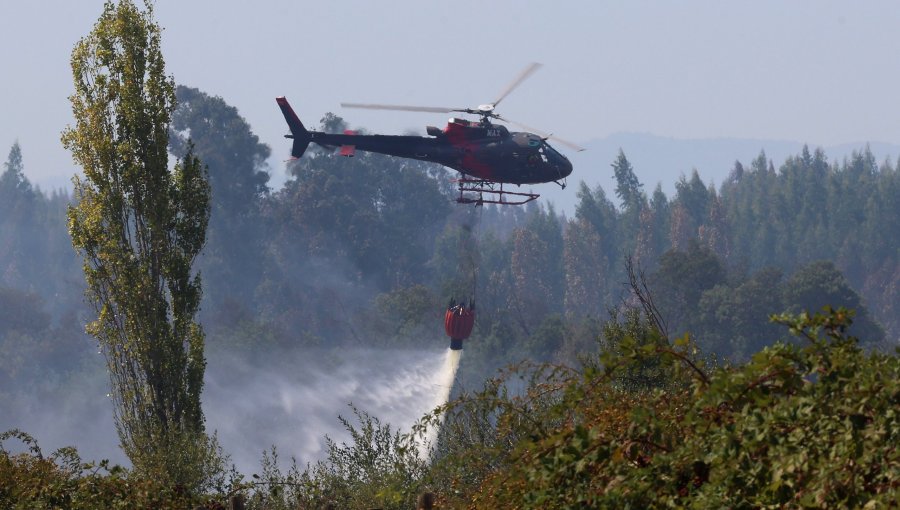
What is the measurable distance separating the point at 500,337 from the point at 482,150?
8312 centimetres

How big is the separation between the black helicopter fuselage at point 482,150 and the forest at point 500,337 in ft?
23.9

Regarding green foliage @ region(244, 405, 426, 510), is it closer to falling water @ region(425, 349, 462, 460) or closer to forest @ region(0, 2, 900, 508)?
forest @ region(0, 2, 900, 508)

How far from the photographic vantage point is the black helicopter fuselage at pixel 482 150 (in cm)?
5259

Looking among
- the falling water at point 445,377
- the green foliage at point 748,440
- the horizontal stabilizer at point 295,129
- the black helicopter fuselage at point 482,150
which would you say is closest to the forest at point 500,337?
the green foliage at point 748,440

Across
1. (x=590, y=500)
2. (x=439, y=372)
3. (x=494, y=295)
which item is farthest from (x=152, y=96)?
(x=494, y=295)

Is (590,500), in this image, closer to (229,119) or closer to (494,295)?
(494,295)

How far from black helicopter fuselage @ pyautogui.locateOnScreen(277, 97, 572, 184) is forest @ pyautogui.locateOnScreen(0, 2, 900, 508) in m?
Answer: 7.29

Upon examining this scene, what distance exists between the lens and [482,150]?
53125 millimetres

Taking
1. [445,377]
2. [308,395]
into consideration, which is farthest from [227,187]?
[445,377]

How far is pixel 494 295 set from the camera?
553 feet

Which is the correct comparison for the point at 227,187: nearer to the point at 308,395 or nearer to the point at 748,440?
the point at 308,395

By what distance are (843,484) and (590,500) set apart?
193 cm

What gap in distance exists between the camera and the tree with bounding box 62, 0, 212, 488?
2781 cm

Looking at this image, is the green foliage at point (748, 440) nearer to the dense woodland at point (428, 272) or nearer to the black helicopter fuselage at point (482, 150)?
the black helicopter fuselage at point (482, 150)
